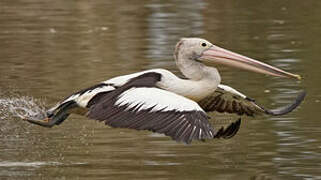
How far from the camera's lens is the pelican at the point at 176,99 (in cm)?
759

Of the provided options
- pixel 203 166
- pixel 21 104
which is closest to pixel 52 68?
pixel 21 104

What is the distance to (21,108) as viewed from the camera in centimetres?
966

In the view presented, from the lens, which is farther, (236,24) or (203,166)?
(236,24)

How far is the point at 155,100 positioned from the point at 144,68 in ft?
17.2

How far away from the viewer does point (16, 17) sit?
19.3 meters

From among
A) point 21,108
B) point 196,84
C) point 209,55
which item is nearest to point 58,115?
point 21,108

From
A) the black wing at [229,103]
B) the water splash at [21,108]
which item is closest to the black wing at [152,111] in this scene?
the black wing at [229,103]

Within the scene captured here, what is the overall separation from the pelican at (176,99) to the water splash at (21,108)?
0.66 feet

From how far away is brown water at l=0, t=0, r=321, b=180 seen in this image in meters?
8.77

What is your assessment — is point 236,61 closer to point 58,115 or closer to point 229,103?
point 229,103

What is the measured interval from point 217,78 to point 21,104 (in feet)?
7.64

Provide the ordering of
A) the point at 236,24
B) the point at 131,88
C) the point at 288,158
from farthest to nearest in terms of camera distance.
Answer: the point at 236,24
the point at 288,158
the point at 131,88

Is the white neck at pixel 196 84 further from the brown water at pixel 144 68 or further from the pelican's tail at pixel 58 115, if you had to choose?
the pelican's tail at pixel 58 115

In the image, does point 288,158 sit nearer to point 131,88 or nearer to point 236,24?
point 131,88
